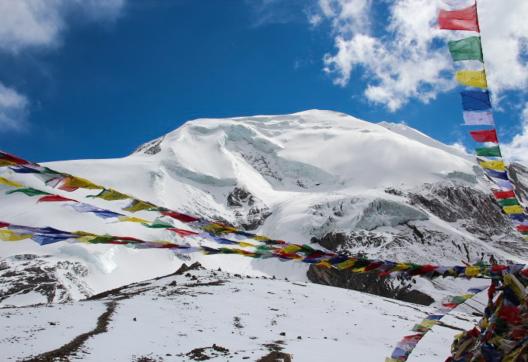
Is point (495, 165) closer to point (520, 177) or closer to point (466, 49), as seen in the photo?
point (466, 49)

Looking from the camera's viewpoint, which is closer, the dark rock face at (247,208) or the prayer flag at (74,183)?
the prayer flag at (74,183)

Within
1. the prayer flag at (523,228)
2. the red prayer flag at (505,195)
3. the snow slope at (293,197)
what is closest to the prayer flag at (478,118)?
the red prayer flag at (505,195)

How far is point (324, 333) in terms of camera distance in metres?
24.9

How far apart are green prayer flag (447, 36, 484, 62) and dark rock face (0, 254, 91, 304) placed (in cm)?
6038

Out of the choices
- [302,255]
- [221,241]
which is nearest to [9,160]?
[221,241]

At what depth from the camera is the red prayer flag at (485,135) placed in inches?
205

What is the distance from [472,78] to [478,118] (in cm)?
43

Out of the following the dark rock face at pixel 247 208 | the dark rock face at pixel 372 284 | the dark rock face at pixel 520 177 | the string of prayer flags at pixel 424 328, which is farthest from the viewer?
the dark rock face at pixel 520 177

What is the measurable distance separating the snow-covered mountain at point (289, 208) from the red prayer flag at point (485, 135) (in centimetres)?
2577

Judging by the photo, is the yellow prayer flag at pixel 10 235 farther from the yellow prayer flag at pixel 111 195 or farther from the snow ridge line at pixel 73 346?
the snow ridge line at pixel 73 346

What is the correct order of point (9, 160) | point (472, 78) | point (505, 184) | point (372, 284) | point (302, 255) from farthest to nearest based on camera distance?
point (372, 284) → point (505, 184) → point (302, 255) → point (472, 78) → point (9, 160)

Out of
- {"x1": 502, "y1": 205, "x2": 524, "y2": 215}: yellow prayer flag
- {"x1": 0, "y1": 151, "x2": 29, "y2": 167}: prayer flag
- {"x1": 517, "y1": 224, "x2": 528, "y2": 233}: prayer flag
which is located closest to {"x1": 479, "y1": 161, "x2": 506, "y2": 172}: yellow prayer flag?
{"x1": 502, "y1": 205, "x2": 524, "y2": 215}: yellow prayer flag

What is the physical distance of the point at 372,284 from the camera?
8062 cm

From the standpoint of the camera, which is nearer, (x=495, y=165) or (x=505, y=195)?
(x=495, y=165)
